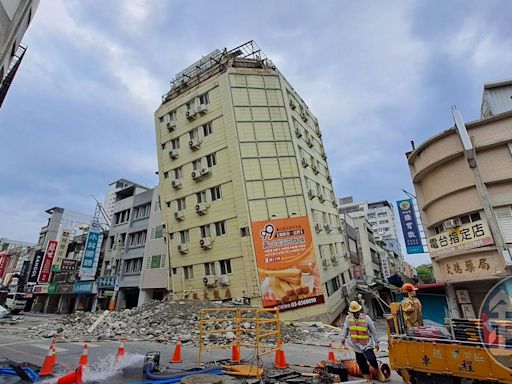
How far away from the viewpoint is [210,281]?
21953mm

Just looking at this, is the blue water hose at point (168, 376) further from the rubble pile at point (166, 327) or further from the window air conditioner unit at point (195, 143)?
the window air conditioner unit at point (195, 143)

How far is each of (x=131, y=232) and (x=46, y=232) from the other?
2574cm

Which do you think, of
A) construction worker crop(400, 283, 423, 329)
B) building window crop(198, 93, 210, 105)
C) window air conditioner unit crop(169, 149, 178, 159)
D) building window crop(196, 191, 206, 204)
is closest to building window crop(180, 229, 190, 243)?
building window crop(196, 191, 206, 204)

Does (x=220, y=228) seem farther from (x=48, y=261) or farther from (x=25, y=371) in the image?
(x=48, y=261)

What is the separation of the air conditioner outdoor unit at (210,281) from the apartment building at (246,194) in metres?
0.07

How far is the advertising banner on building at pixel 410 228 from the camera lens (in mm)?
18438

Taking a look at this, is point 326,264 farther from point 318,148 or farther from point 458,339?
point 458,339

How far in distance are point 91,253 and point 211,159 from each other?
19198 millimetres

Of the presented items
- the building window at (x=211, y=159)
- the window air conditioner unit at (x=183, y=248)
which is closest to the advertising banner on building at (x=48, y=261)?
the window air conditioner unit at (x=183, y=248)

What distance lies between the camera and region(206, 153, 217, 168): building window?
80.9 feet

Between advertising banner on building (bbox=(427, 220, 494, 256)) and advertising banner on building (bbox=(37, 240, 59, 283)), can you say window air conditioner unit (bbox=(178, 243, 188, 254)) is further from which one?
advertising banner on building (bbox=(37, 240, 59, 283))

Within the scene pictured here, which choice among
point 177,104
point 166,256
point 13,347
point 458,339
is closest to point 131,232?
point 166,256

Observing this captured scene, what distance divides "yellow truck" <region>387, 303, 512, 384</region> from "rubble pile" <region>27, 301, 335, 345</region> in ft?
26.4

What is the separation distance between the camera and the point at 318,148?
31141 mm
